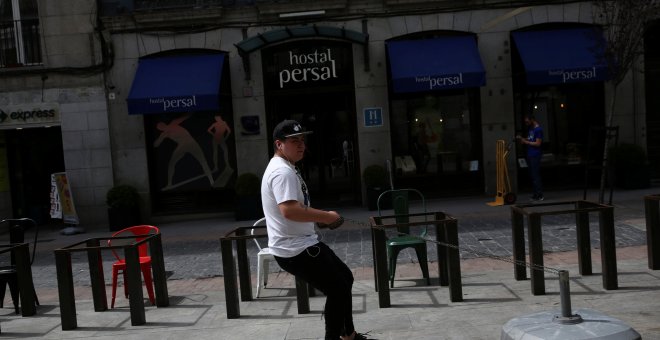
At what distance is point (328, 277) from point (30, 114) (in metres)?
12.3

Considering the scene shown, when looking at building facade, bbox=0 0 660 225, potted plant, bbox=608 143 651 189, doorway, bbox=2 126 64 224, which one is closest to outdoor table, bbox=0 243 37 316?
building facade, bbox=0 0 660 225

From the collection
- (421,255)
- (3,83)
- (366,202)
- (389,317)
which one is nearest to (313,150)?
(366,202)

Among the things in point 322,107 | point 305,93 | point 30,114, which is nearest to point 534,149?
point 322,107

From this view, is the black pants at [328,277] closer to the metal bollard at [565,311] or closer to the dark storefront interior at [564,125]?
the metal bollard at [565,311]

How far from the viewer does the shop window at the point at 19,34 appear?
49.1 ft

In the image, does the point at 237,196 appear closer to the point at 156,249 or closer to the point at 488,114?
the point at 488,114

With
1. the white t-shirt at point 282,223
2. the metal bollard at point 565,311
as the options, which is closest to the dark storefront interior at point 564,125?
the white t-shirt at point 282,223

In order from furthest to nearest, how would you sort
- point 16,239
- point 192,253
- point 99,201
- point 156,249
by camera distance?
point 99,201 → point 192,253 → point 16,239 → point 156,249

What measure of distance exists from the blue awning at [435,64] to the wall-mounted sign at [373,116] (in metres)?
1.07

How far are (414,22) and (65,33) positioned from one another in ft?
25.3

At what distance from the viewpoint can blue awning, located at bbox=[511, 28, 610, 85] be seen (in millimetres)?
13750

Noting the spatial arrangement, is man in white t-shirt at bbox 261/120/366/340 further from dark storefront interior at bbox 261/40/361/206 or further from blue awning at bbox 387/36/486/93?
dark storefront interior at bbox 261/40/361/206

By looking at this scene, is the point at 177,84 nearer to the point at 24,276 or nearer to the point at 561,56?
the point at 24,276

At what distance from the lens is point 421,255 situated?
7.38m
